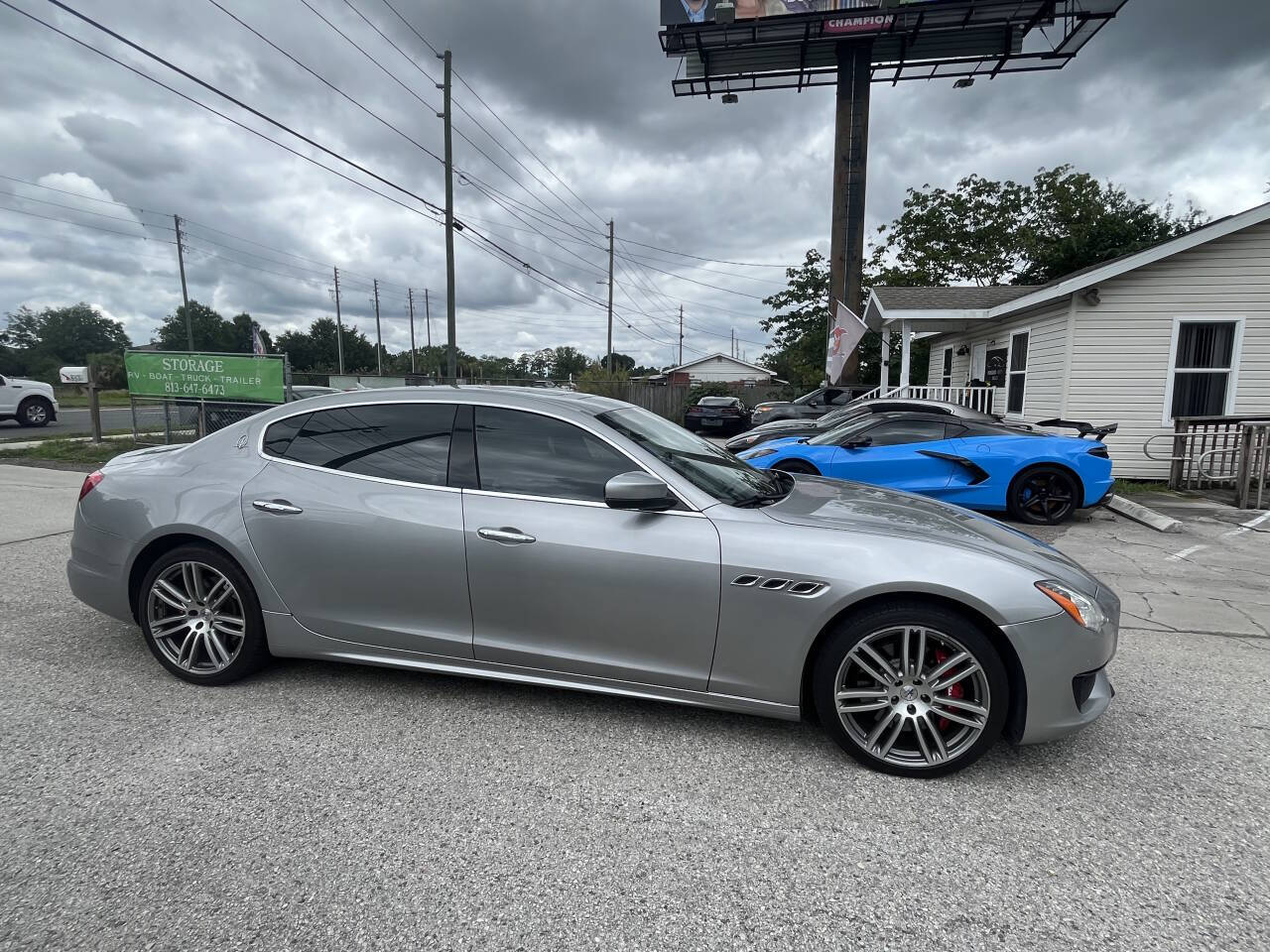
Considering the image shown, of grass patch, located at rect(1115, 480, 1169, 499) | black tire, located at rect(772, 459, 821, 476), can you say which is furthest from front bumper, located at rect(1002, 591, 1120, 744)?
grass patch, located at rect(1115, 480, 1169, 499)

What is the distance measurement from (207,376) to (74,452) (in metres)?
3.51

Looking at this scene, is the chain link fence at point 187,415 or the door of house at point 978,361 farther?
the door of house at point 978,361

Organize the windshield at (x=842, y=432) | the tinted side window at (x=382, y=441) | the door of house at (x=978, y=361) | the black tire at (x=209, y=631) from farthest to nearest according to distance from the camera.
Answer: the door of house at (x=978, y=361), the windshield at (x=842, y=432), the black tire at (x=209, y=631), the tinted side window at (x=382, y=441)

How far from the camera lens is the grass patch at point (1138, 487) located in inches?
386

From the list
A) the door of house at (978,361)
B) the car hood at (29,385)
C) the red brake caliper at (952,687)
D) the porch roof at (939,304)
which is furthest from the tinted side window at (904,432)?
the car hood at (29,385)

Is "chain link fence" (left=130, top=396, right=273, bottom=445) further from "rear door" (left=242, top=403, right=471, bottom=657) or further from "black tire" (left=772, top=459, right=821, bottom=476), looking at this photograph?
"rear door" (left=242, top=403, right=471, bottom=657)

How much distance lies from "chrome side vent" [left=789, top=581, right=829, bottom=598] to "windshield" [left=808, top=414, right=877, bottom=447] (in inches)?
221

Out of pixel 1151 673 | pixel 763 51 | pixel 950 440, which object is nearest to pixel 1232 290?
pixel 950 440

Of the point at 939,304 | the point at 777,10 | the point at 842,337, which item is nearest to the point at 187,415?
the point at 842,337

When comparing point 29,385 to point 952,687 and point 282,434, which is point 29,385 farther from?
point 952,687

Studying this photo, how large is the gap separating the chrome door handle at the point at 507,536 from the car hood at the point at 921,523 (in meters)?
1.02

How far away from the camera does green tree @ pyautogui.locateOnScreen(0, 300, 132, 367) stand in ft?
275

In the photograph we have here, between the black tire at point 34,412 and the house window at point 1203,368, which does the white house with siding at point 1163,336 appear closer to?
the house window at point 1203,368

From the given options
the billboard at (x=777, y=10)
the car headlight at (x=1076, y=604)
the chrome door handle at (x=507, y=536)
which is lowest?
the car headlight at (x=1076, y=604)
